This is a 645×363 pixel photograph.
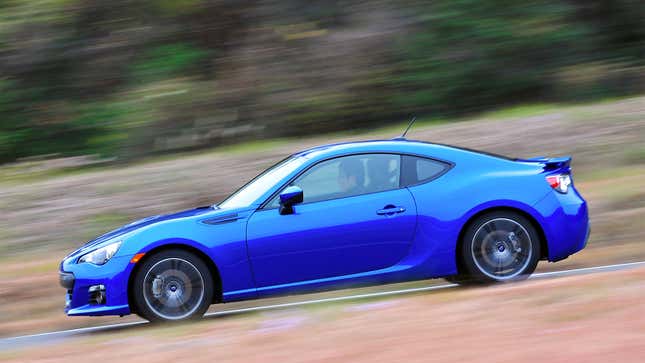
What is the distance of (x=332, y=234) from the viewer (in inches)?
320

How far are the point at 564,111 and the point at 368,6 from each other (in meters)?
5.19

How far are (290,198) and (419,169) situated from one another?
1.21 meters

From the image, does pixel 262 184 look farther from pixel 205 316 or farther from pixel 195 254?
pixel 205 316

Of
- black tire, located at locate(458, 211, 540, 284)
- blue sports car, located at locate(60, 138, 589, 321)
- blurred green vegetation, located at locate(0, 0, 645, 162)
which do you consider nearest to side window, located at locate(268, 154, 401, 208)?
blue sports car, located at locate(60, 138, 589, 321)

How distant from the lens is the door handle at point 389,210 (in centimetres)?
822

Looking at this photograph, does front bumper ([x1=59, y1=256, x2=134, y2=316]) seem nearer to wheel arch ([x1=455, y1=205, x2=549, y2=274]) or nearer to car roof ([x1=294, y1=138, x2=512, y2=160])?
car roof ([x1=294, y1=138, x2=512, y2=160])

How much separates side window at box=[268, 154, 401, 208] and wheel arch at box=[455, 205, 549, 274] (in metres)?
0.68

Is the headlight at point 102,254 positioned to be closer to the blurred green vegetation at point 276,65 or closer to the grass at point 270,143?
the grass at point 270,143

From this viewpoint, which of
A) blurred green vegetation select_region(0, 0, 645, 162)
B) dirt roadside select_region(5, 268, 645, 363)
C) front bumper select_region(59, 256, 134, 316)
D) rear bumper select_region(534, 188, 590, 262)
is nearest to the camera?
dirt roadside select_region(5, 268, 645, 363)

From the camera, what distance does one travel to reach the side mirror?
811 centimetres

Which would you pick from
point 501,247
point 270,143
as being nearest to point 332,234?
point 501,247

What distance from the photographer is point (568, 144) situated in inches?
586

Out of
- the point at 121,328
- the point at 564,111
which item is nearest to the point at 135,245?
the point at 121,328

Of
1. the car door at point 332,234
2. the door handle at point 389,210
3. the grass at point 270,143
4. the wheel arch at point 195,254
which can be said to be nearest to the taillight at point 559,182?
the car door at point 332,234
